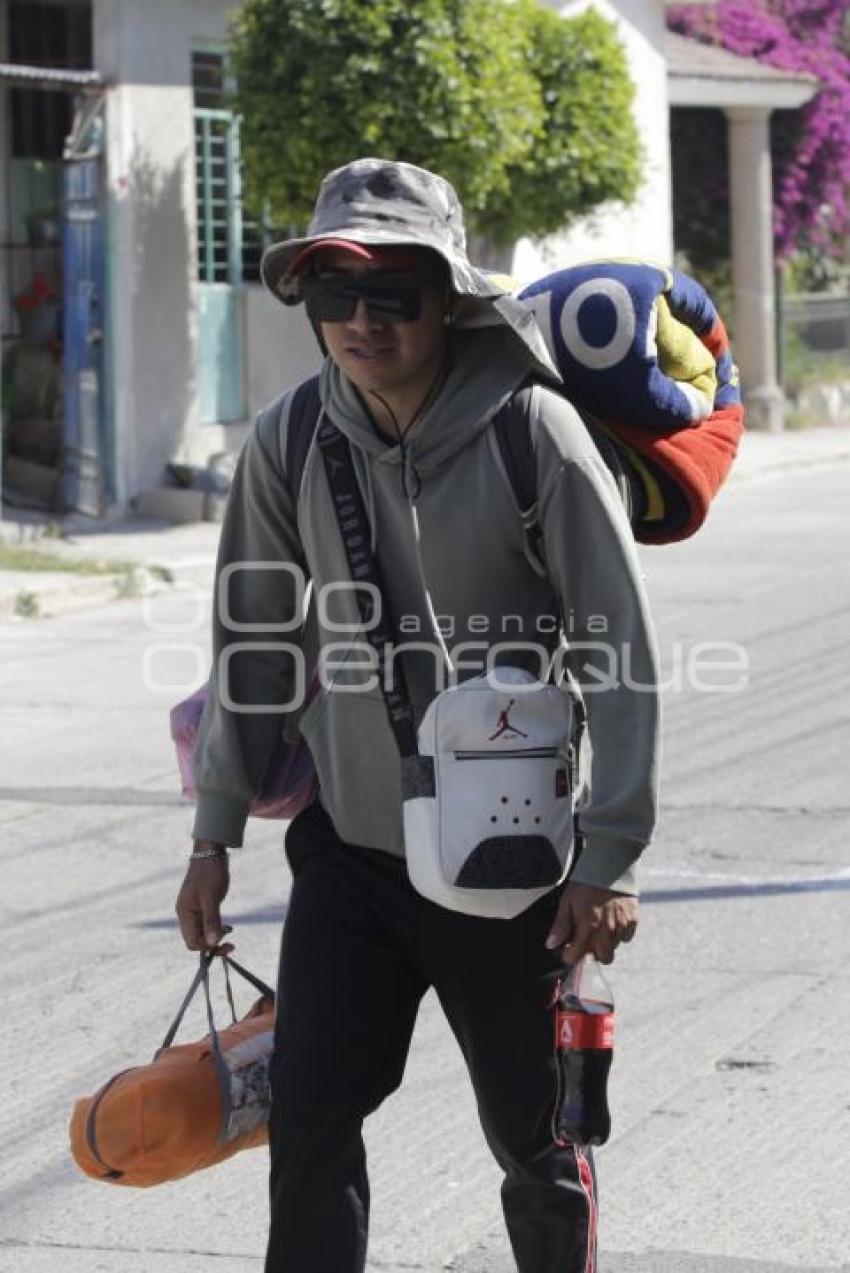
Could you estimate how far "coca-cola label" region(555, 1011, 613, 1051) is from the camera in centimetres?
324

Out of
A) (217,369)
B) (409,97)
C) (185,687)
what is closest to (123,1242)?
(185,687)

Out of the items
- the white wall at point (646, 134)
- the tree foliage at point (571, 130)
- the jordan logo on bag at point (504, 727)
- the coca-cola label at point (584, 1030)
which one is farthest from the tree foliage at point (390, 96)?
the coca-cola label at point (584, 1030)

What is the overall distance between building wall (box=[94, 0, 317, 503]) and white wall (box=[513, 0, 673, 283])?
5.57 meters

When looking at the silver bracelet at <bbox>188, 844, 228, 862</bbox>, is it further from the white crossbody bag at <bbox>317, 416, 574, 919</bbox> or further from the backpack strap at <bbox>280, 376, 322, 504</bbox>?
the backpack strap at <bbox>280, 376, 322, 504</bbox>

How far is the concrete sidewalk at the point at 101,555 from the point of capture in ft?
43.5

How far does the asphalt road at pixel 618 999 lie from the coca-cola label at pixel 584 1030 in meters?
0.98

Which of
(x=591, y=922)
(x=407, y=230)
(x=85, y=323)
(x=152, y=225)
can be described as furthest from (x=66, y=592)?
(x=591, y=922)

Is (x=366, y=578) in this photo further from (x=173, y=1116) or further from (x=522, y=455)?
(x=173, y=1116)

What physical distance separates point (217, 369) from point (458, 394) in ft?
48.1

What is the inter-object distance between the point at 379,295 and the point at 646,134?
20015mm

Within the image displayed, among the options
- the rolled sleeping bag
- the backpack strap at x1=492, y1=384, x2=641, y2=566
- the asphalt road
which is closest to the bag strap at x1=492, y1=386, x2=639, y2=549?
the backpack strap at x1=492, y1=384, x2=641, y2=566

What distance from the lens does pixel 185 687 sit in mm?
10516

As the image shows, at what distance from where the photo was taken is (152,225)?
16875mm

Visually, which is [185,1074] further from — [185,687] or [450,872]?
[185,687]
